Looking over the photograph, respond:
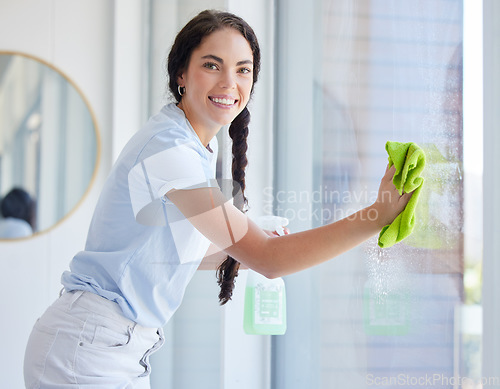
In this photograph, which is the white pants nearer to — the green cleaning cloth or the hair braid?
the hair braid

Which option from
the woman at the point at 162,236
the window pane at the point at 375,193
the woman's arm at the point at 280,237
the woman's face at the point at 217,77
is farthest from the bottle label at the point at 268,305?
the woman's arm at the point at 280,237

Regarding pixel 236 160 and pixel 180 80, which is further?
pixel 236 160

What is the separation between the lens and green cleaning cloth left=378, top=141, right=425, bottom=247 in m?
0.77

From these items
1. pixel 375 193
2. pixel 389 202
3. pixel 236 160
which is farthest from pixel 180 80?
pixel 389 202

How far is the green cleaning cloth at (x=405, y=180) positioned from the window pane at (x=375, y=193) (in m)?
0.10

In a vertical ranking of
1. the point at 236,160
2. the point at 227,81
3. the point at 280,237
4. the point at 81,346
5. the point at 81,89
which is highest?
the point at 81,89

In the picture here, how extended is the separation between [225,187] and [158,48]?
81 cm

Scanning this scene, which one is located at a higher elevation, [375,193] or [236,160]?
[236,160]

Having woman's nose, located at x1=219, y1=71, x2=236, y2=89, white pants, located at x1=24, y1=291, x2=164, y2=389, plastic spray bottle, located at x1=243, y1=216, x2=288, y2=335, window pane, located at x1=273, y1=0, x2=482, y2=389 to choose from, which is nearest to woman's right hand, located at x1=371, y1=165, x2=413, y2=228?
window pane, located at x1=273, y1=0, x2=482, y2=389

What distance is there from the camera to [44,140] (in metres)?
2.24

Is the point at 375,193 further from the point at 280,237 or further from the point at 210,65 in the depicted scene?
the point at 210,65

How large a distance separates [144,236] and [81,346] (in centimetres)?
24

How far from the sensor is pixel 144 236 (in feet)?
3.41

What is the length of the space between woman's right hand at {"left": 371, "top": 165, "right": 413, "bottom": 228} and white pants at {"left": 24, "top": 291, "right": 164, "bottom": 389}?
548mm
